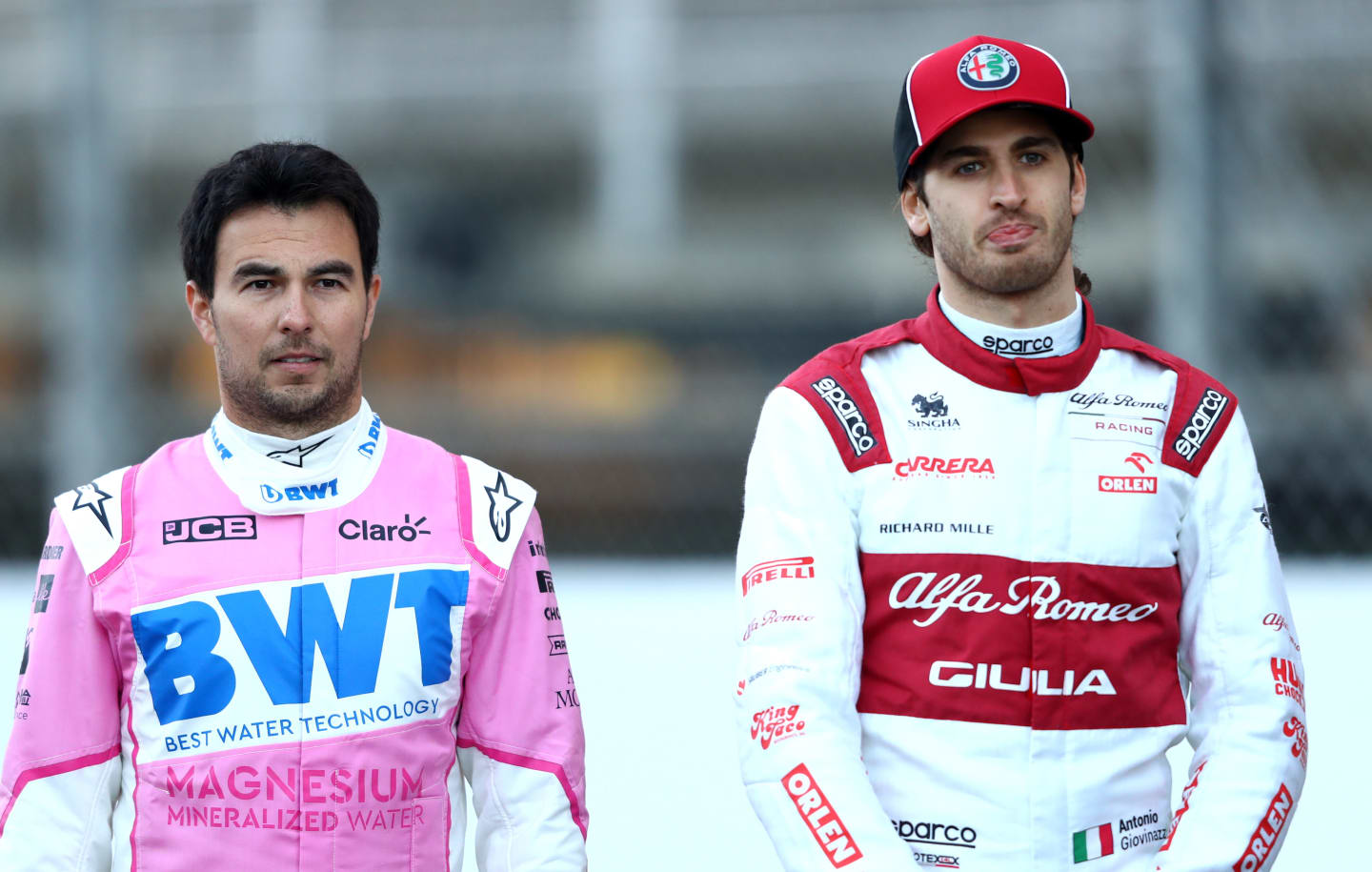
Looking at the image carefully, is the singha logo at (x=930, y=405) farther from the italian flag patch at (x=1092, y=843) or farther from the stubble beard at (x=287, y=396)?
the stubble beard at (x=287, y=396)

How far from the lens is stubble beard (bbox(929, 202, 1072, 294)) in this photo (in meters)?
1.76

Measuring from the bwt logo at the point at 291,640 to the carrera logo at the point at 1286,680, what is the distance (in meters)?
0.99

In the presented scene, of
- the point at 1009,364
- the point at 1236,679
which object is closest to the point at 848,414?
the point at 1009,364

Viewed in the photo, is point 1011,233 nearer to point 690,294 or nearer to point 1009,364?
point 1009,364

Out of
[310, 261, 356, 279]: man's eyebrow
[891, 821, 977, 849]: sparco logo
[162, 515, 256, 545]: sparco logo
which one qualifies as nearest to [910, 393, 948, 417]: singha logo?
[891, 821, 977, 849]: sparco logo

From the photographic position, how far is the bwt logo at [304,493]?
1783 mm

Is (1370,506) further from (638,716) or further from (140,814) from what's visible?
(140,814)

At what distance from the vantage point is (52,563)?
1751 millimetres

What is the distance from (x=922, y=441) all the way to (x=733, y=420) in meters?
2.11

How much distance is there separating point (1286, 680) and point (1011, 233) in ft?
2.07

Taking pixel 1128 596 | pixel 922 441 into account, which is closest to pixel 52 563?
pixel 922 441

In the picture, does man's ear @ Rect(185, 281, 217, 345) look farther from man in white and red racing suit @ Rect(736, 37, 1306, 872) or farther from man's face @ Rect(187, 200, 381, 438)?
man in white and red racing suit @ Rect(736, 37, 1306, 872)

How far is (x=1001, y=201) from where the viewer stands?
1.75 meters

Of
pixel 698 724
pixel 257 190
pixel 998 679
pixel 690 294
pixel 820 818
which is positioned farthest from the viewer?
pixel 690 294
